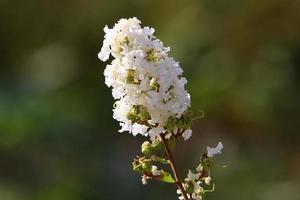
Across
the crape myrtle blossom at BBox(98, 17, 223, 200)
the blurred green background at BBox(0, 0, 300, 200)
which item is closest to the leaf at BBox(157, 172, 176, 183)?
the crape myrtle blossom at BBox(98, 17, 223, 200)

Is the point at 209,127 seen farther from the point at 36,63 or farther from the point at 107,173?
the point at 36,63

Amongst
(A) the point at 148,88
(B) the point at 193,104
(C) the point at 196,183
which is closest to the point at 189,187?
(C) the point at 196,183

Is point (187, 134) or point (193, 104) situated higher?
point (193, 104)

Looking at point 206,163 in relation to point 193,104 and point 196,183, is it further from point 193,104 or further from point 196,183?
point 193,104

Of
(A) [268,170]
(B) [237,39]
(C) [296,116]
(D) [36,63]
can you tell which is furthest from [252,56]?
(D) [36,63]

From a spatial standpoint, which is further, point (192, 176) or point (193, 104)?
point (193, 104)
